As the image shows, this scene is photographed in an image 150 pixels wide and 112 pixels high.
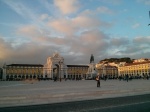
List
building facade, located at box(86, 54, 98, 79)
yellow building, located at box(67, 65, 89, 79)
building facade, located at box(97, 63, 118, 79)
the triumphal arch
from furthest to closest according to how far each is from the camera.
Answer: yellow building, located at box(67, 65, 89, 79) < building facade, located at box(97, 63, 118, 79) < the triumphal arch < building facade, located at box(86, 54, 98, 79)

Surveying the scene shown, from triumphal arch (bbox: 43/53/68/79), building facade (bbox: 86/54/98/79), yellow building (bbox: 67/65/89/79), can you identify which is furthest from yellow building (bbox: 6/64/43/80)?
building facade (bbox: 86/54/98/79)

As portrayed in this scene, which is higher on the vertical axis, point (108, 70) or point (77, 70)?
point (77, 70)

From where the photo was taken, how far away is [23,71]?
608ft

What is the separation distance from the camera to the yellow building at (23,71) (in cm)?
18375

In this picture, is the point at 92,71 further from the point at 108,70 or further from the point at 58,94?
the point at 108,70

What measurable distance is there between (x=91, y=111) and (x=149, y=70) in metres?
146

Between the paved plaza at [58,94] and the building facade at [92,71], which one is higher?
the building facade at [92,71]

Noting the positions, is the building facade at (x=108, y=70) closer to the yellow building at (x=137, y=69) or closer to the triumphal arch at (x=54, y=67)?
the yellow building at (x=137, y=69)

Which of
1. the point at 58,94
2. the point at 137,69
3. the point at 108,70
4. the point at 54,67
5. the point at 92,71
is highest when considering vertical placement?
the point at 54,67

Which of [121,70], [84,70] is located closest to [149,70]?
[121,70]

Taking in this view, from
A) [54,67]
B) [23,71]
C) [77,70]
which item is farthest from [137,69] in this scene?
[23,71]

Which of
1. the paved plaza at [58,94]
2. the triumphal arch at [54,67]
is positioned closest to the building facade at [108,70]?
the triumphal arch at [54,67]

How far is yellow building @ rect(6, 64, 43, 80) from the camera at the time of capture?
7234 inches

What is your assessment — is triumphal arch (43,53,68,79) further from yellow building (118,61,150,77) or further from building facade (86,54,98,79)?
building facade (86,54,98,79)
